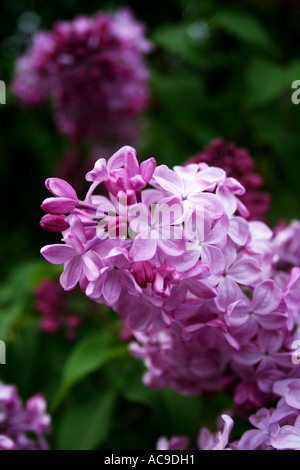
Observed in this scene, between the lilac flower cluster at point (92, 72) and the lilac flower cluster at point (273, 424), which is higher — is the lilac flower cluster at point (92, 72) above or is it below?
above

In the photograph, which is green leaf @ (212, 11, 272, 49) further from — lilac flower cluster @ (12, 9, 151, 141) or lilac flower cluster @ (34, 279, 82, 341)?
lilac flower cluster @ (34, 279, 82, 341)

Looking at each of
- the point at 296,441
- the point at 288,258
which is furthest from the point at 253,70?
the point at 296,441

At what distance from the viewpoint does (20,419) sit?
0.93m

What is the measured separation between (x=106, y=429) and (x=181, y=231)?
1.91 ft

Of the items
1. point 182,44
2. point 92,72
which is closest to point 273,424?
point 92,72

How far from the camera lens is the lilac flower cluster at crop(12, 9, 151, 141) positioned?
1.54 meters

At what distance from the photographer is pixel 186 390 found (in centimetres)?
87

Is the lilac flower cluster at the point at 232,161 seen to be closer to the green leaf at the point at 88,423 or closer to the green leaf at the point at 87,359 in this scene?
the green leaf at the point at 87,359

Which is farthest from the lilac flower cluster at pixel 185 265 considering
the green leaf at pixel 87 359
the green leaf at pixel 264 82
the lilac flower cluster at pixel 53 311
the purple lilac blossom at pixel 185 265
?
the green leaf at pixel 264 82

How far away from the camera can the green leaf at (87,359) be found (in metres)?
1.03

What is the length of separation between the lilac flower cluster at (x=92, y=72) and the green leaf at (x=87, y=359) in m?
0.73

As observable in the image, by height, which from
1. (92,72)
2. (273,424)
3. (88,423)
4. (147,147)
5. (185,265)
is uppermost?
(92,72)

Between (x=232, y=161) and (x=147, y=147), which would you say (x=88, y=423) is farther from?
(x=147, y=147)

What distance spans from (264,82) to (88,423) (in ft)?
2.95
